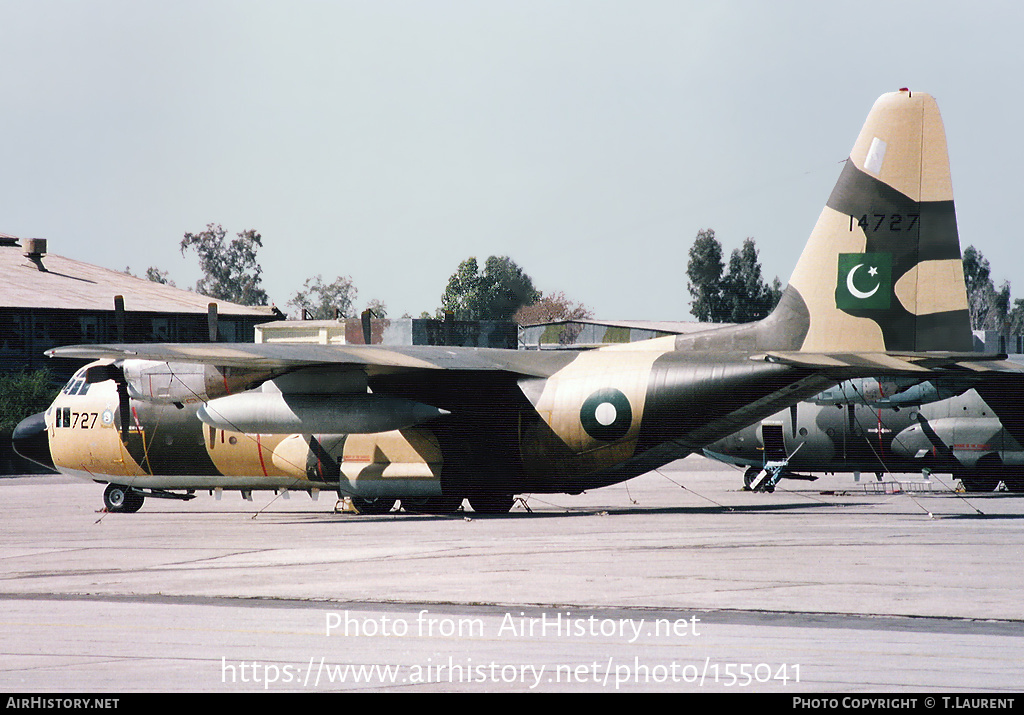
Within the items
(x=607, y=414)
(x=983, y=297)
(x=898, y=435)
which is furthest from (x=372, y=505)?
(x=983, y=297)

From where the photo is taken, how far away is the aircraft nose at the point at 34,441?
29.3m

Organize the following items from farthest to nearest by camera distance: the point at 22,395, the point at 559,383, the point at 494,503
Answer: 1. the point at 22,395
2. the point at 494,503
3. the point at 559,383

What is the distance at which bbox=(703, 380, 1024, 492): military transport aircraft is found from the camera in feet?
104

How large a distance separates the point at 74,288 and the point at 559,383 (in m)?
49.0

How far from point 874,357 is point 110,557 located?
587 inches

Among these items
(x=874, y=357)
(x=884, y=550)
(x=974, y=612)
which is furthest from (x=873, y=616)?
(x=874, y=357)

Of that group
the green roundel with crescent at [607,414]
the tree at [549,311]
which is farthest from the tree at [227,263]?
the green roundel with crescent at [607,414]

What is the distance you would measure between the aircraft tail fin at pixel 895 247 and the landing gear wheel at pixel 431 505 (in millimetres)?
8867

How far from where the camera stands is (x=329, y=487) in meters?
26.7

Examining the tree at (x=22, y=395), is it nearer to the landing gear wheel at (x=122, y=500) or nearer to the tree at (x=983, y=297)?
the landing gear wheel at (x=122, y=500)

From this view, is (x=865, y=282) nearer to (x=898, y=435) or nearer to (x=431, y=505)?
(x=898, y=435)

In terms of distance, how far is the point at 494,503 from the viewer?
27.0m

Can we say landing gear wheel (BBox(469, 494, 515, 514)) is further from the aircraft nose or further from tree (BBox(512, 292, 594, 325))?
tree (BBox(512, 292, 594, 325))

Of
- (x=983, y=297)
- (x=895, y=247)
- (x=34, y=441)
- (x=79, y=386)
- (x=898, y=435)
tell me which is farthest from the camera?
(x=983, y=297)
